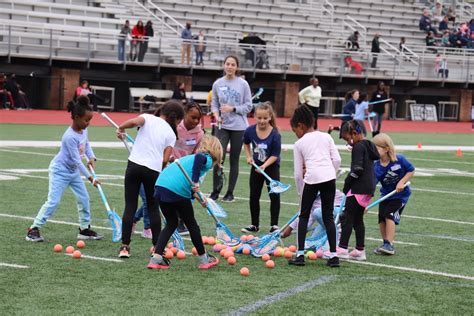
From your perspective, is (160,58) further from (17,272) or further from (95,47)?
(17,272)

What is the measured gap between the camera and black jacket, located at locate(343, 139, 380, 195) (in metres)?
9.21

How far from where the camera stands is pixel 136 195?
8992 millimetres

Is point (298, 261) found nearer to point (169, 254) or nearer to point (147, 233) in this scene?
point (169, 254)

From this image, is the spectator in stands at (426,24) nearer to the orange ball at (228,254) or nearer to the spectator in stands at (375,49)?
the spectator in stands at (375,49)

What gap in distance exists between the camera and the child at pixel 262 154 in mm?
11094

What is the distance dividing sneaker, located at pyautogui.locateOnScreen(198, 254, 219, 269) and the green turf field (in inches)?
2.8

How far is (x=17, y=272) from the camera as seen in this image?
8.06m

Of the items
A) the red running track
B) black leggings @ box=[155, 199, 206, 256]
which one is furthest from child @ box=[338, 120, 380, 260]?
the red running track

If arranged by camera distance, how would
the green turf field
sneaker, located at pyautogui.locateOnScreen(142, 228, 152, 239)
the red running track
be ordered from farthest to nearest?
1. the red running track
2. sneaker, located at pyautogui.locateOnScreen(142, 228, 152, 239)
3. the green turf field

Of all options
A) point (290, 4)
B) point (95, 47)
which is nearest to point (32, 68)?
point (95, 47)

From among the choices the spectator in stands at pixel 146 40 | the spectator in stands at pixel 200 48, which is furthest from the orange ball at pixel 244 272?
the spectator in stands at pixel 200 48

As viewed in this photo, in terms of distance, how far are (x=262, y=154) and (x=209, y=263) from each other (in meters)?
3.04

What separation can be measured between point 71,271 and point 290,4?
3990 centimetres

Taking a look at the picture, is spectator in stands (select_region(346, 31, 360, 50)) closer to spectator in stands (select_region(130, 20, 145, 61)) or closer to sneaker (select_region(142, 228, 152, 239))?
spectator in stands (select_region(130, 20, 145, 61))
